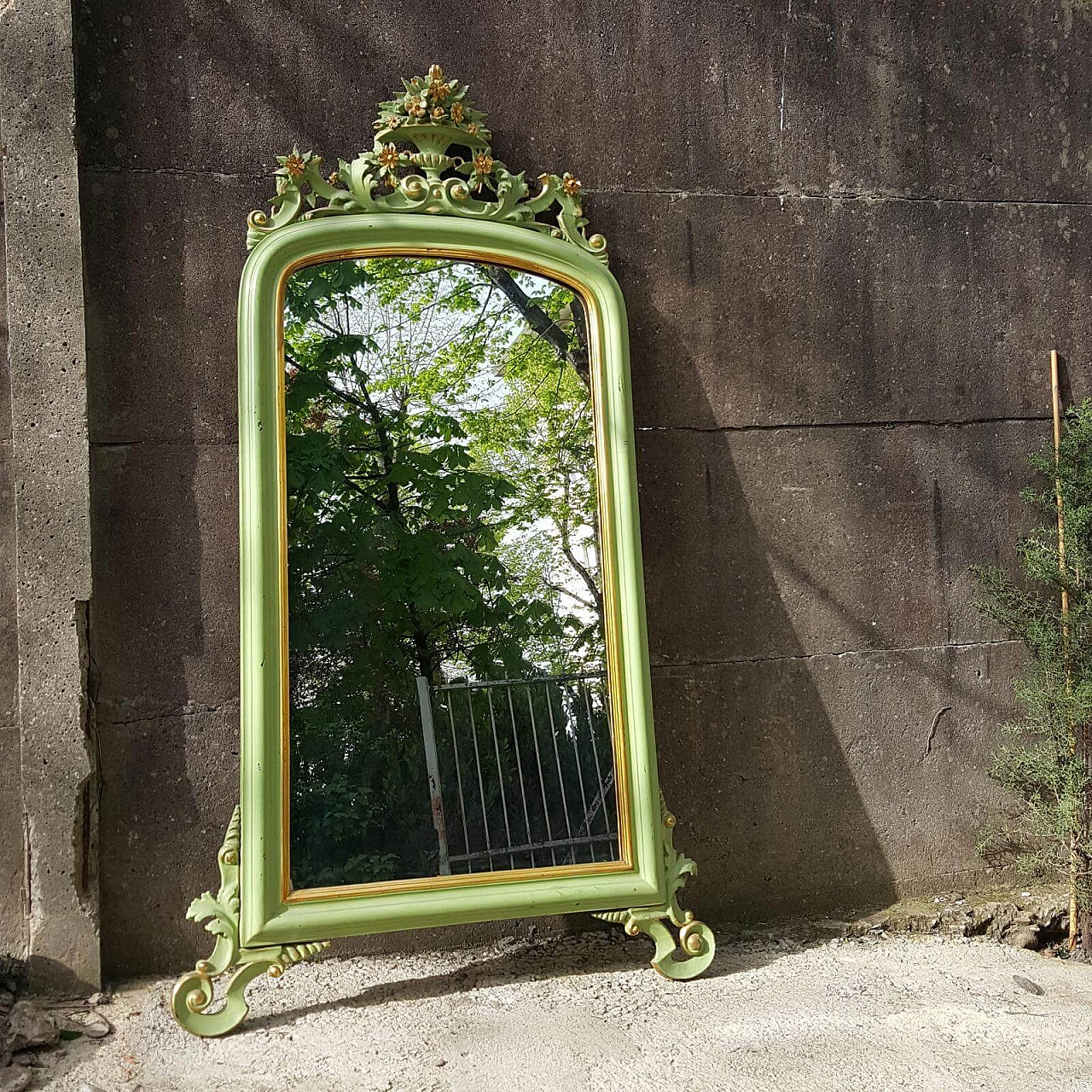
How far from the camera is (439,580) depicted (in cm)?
278

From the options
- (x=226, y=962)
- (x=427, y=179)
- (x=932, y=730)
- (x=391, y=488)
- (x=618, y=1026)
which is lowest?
(x=618, y=1026)

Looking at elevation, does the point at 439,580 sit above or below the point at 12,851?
above

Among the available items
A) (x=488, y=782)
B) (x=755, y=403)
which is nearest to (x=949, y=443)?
(x=755, y=403)

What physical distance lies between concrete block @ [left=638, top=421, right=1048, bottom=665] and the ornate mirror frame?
0.92 feet

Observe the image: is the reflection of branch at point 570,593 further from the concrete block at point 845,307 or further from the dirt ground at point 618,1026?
the dirt ground at point 618,1026

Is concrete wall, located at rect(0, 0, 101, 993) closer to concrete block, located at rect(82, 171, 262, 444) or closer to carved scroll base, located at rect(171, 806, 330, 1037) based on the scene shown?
concrete block, located at rect(82, 171, 262, 444)

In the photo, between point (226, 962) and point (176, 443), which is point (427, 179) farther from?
point (226, 962)

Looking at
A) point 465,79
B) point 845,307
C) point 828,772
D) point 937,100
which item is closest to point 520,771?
point 828,772

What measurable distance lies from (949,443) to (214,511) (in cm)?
240

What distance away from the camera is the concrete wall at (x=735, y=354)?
9.25ft

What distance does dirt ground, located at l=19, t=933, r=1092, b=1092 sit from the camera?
91.0 inches

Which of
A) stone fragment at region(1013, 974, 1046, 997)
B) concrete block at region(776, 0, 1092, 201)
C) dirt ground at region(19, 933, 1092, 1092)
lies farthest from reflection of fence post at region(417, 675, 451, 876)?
concrete block at region(776, 0, 1092, 201)

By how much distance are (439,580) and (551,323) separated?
837mm

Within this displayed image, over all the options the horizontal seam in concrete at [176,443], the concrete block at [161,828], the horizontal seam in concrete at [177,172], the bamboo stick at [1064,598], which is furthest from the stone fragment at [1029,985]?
the horizontal seam in concrete at [177,172]
